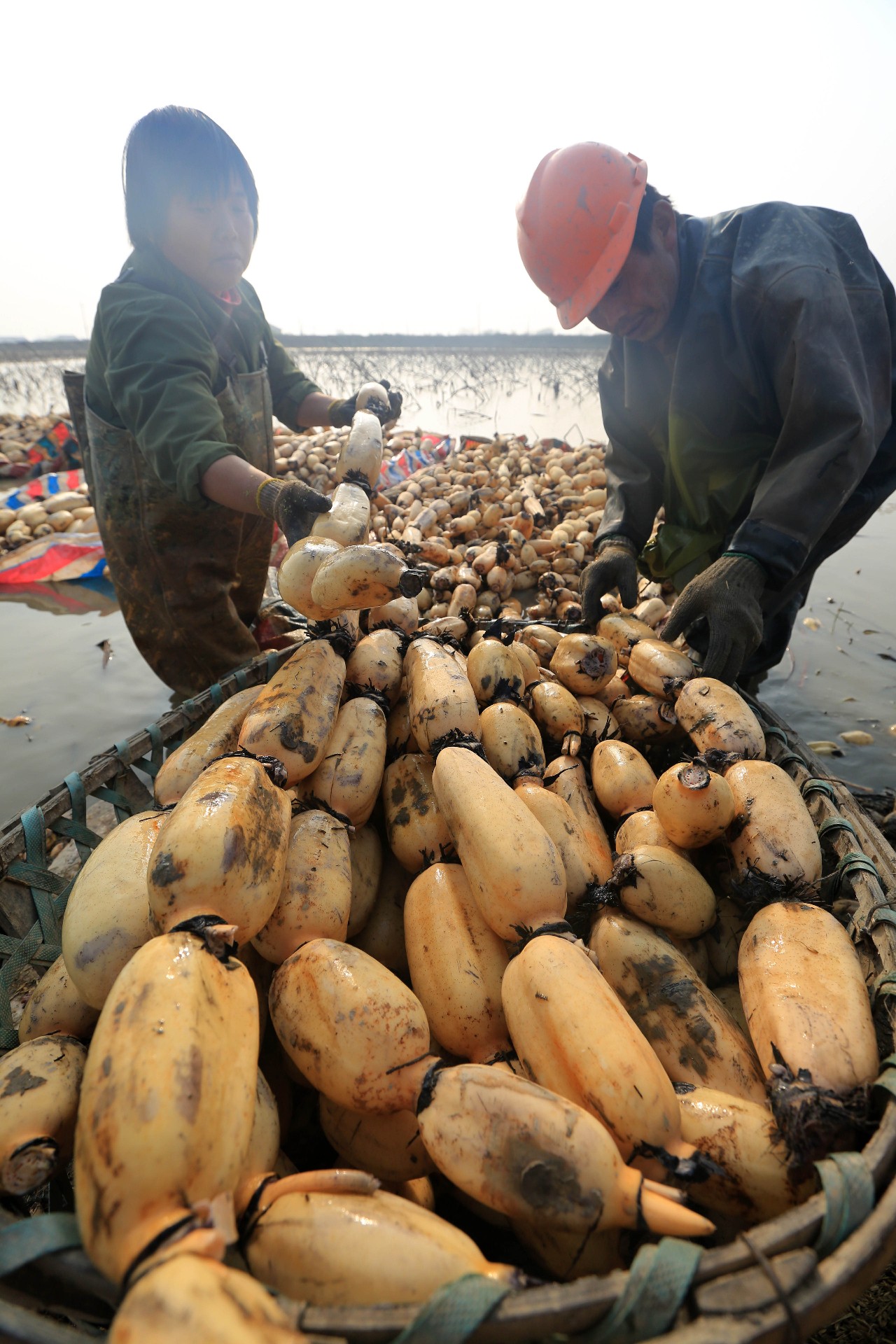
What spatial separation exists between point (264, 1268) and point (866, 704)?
4370 mm

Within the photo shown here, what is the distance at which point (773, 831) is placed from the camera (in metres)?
1.73

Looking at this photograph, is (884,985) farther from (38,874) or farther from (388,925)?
(38,874)

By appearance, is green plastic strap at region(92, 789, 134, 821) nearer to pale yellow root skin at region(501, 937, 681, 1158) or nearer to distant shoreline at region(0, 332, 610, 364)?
pale yellow root skin at region(501, 937, 681, 1158)

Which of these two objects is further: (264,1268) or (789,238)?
(789,238)

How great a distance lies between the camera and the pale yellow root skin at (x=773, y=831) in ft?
5.56

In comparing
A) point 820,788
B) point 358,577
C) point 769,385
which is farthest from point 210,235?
point 820,788

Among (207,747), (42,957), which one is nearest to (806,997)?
(207,747)

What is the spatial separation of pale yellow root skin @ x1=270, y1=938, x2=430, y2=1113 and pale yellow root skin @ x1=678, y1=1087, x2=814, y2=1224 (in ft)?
1.85

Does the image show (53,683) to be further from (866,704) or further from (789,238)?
(866,704)

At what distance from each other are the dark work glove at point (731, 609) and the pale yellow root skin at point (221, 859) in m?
1.92

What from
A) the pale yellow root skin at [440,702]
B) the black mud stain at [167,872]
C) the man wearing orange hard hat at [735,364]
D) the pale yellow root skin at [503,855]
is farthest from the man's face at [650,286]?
the black mud stain at [167,872]

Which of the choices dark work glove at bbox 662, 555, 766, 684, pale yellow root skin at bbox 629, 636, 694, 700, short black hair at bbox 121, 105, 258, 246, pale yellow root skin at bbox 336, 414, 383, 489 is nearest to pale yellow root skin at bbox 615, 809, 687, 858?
pale yellow root skin at bbox 629, 636, 694, 700

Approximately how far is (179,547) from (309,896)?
2950 mm

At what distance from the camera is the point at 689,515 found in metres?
3.98
